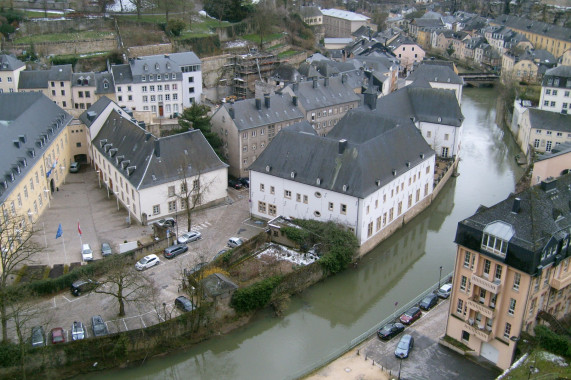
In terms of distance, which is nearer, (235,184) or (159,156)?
(159,156)

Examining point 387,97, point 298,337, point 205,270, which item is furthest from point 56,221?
point 387,97

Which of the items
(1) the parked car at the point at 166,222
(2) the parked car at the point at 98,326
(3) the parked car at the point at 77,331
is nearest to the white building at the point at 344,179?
(1) the parked car at the point at 166,222

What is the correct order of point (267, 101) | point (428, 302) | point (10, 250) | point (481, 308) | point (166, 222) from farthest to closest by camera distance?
point (267, 101)
point (166, 222)
point (10, 250)
point (428, 302)
point (481, 308)

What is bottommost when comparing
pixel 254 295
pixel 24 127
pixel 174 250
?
pixel 254 295

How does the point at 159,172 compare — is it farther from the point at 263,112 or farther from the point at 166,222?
the point at 263,112

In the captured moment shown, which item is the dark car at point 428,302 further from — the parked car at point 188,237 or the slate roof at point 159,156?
the slate roof at point 159,156

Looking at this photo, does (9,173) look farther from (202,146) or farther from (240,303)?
(240,303)

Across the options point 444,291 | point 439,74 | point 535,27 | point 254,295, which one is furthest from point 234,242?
point 535,27
